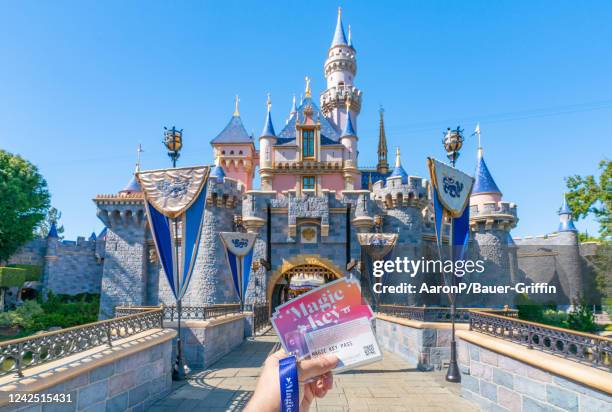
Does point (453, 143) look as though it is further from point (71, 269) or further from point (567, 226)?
point (71, 269)

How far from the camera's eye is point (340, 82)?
3544 centimetres

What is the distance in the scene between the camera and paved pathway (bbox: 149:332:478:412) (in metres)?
7.17

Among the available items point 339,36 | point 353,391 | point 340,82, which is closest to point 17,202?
point 340,82

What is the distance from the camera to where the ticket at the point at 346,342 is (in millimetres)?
2031

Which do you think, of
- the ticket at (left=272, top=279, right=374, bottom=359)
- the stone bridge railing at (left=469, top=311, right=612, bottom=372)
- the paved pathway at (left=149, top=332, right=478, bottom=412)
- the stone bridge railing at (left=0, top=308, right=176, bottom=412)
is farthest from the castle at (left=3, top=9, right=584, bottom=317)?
the ticket at (left=272, top=279, right=374, bottom=359)

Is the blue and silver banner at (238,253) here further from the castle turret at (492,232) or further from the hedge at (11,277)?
the hedge at (11,277)

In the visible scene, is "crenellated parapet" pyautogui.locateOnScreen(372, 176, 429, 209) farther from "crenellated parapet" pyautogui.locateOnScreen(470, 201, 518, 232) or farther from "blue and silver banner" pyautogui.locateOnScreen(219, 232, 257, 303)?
"blue and silver banner" pyautogui.locateOnScreen(219, 232, 257, 303)

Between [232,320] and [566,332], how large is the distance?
11035 millimetres

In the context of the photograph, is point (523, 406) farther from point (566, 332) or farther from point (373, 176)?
point (373, 176)

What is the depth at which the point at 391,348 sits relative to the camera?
43.9 ft

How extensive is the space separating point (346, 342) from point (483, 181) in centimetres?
2436

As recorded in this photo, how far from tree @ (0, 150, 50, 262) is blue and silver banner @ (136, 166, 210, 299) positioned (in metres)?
22.9

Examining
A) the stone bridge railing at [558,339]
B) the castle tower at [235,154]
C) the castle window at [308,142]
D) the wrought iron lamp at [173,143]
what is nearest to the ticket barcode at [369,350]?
the stone bridge railing at [558,339]

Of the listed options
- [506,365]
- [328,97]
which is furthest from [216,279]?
[328,97]
